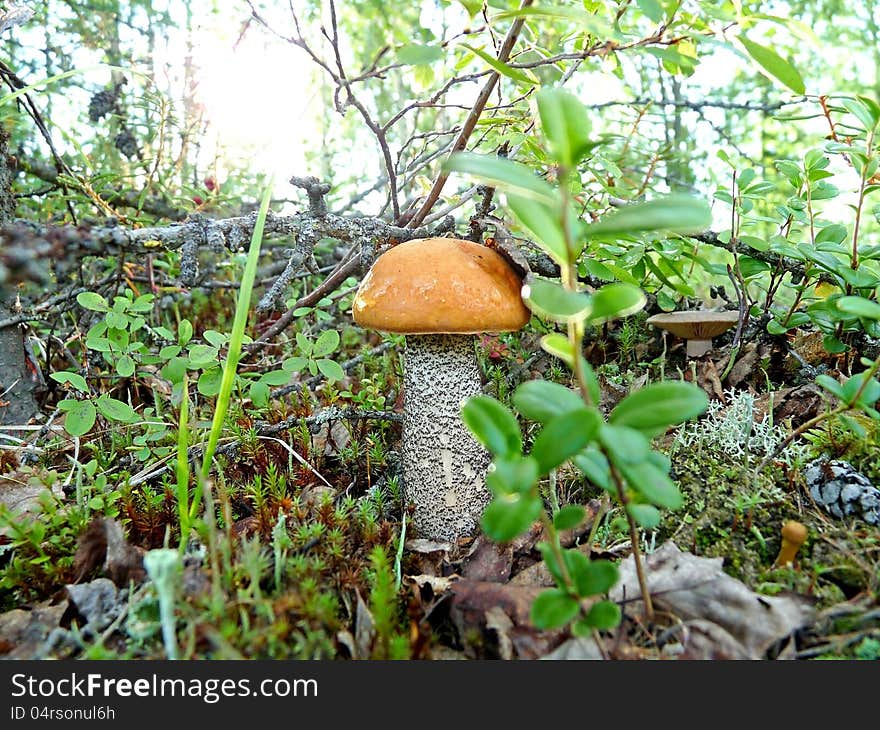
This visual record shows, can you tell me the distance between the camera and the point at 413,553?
166 cm

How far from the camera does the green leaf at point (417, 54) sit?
4.07 ft

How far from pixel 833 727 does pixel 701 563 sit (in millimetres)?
400

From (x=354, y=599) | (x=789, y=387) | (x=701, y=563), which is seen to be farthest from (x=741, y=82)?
(x=354, y=599)

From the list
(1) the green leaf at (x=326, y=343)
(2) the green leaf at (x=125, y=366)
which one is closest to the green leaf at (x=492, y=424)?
(1) the green leaf at (x=326, y=343)

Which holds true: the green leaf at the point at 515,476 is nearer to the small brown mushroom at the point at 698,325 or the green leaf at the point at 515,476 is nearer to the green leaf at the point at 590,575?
the green leaf at the point at 590,575

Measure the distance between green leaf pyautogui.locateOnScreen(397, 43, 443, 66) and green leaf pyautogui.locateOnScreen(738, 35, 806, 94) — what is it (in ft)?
2.46

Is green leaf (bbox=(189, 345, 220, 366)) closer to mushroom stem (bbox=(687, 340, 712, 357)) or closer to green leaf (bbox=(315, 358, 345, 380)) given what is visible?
green leaf (bbox=(315, 358, 345, 380))

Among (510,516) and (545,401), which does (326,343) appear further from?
(510,516)

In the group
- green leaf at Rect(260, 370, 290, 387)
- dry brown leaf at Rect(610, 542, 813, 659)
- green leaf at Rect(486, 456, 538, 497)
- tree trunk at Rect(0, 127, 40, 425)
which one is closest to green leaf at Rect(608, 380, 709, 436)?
green leaf at Rect(486, 456, 538, 497)

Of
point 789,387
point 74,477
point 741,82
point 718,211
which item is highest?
point 741,82

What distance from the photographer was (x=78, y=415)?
5.83 feet

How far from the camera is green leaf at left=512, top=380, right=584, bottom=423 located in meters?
0.97

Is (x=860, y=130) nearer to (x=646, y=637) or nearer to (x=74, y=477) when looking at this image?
(x=646, y=637)

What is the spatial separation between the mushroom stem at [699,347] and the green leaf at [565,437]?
5.20 ft
